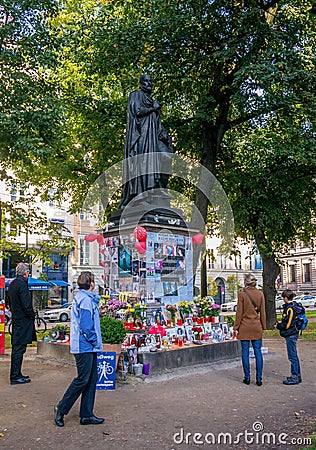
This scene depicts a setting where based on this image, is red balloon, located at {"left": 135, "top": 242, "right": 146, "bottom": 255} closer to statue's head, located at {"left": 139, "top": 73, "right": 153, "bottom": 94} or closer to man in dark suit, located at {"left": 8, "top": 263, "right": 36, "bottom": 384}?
man in dark suit, located at {"left": 8, "top": 263, "right": 36, "bottom": 384}

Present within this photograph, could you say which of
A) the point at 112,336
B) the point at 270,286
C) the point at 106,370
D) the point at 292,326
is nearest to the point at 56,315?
the point at 270,286

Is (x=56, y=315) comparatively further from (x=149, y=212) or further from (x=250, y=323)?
(x=250, y=323)

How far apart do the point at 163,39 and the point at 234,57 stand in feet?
8.14

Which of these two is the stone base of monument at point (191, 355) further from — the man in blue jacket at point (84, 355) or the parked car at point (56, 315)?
the parked car at point (56, 315)

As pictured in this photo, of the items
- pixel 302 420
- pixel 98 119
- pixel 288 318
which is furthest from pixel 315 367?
pixel 98 119

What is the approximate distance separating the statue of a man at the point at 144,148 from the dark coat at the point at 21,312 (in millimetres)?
3585

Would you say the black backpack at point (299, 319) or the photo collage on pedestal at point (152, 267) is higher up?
the photo collage on pedestal at point (152, 267)

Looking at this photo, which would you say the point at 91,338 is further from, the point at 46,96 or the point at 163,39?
the point at 163,39

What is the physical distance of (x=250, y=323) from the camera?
8.34 metres

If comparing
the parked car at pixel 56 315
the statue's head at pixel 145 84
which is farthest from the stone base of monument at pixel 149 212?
the parked car at pixel 56 315

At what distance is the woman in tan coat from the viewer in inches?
326

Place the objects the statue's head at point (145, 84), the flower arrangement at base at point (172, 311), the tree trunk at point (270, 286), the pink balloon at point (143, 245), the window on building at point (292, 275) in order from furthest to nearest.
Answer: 1. the window on building at point (292, 275)
2. the tree trunk at point (270, 286)
3. the statue's head at point (145, 84)
4. the pink balloon at point (143, 245)
5. the flower arrangement at base at point (172, 311)

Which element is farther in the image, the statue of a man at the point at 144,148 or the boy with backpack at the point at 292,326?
the statue of a man at the point at 144,148

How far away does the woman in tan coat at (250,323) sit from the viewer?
828 centimetres
